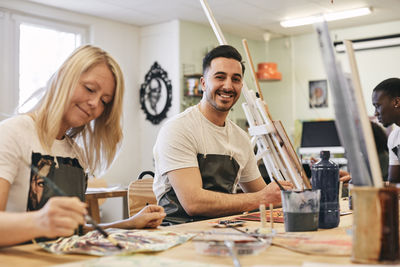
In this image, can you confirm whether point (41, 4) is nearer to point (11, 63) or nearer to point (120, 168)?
point (11, 63)

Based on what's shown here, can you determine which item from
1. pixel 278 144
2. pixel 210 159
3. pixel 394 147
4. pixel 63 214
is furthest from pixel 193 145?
pixel 394 147

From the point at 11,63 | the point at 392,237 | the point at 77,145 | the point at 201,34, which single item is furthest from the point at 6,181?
the point at 201,34

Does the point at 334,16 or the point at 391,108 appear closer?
the point at 391,108

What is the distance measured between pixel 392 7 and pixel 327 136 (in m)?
1.80

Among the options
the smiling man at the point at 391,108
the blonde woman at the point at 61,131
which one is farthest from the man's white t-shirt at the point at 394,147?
the blonde woman at the point at 61,131

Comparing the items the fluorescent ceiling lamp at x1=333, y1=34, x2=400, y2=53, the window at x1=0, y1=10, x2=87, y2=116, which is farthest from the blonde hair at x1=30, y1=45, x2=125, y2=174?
the fluorescent ceiling lamp at x1=333, y1=34, x2=400, y2=53

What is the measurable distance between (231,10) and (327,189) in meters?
4.62

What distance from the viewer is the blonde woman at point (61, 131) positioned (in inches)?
54.7

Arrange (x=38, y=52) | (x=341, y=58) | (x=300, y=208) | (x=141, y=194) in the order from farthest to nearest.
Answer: (x=341, y=58), (x=38, y=52), (x=141, y=194), (x=300, y=208)

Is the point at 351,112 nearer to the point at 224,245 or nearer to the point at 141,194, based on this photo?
the point at 224,245

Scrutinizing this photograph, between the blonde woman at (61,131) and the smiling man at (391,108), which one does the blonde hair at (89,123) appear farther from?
the smiling man at (391,108)

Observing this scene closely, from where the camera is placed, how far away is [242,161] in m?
2.44

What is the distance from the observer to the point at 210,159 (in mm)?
2275

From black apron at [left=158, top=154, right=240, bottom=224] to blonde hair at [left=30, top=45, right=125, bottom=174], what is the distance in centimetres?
53
